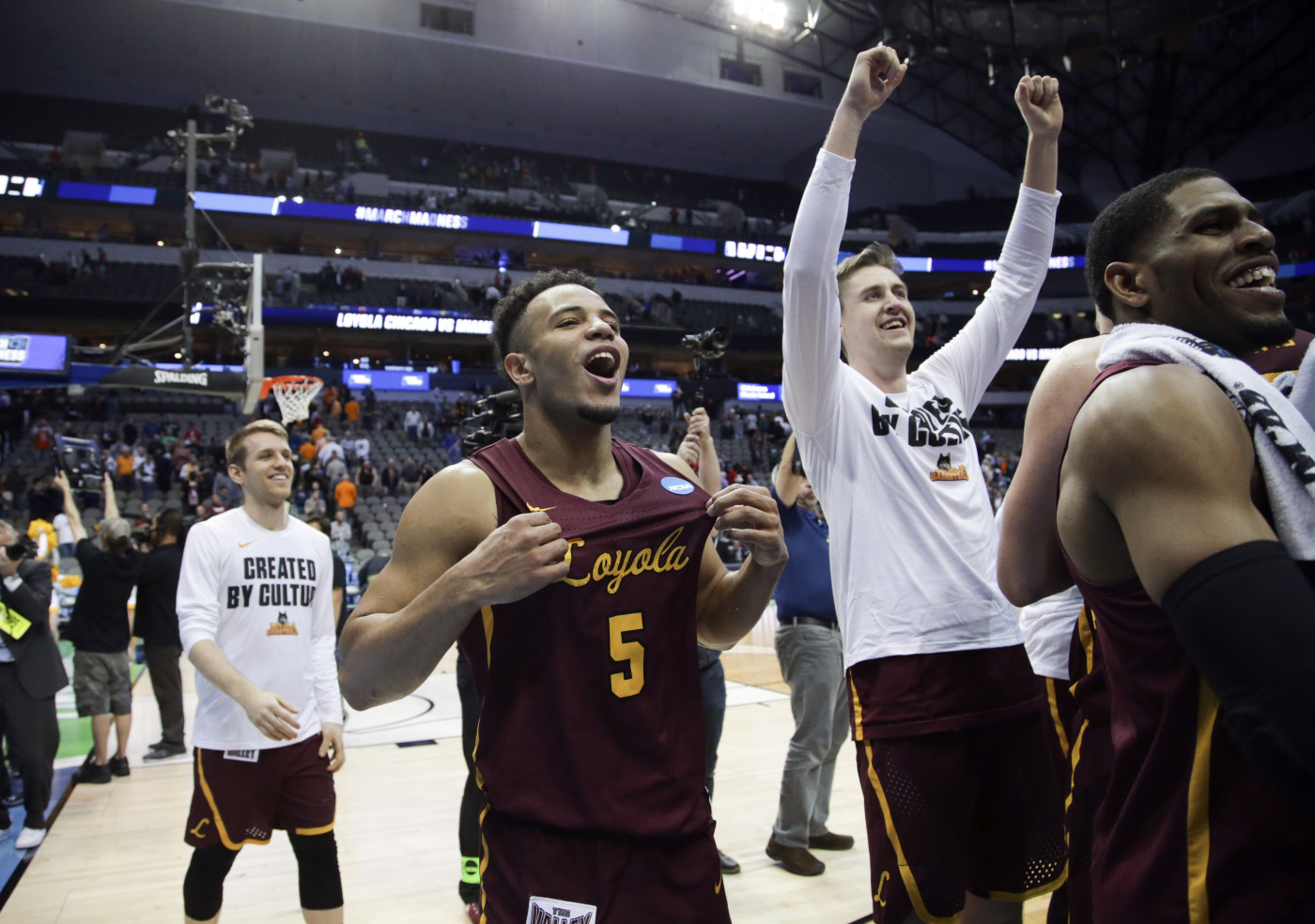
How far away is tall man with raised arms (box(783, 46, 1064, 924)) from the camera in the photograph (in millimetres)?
2232

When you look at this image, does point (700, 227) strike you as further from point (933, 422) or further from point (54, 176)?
point (933, 422)

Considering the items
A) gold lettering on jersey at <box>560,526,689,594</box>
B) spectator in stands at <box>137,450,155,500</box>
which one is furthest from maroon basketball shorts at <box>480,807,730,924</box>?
spectator in stands at <box>137,450,155,500</box>

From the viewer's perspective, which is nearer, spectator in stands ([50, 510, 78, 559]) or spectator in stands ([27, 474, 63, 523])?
spectator in stands ([50, 510, 78, 559])

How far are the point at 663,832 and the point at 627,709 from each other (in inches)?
9.9

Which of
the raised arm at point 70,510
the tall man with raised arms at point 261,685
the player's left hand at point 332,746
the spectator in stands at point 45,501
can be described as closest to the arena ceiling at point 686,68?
the spectator in stands at point 45,501

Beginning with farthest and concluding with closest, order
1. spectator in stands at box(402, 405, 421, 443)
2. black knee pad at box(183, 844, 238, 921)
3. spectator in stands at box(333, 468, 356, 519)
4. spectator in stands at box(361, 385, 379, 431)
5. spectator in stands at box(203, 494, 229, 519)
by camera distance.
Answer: spectator in stands at box(361, 385, 379, 431) < spectator in stands at box(402, 405, 421, 443) < spectator in stands at box(333, 468, 356, 519) < spectator in stands at box(203, 494, 229, 519) < black knee pad at box(183, 844, 238, 921)

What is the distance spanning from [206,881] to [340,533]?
489 inches

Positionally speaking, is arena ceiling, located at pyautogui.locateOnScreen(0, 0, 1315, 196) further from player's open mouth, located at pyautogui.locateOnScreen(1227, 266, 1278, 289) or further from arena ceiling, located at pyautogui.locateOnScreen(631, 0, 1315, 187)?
player's open mouth, located at pyautogui.locateOnScreen(1227, 266, 1278, 289)

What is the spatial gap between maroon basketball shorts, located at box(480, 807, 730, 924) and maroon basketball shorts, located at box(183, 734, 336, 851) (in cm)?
176

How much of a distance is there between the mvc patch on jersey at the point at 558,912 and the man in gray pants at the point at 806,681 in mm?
2411

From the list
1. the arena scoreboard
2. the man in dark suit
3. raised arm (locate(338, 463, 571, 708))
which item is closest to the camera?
raised arm (locate(338, 463, 571, 708))

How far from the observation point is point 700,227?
1302 inches

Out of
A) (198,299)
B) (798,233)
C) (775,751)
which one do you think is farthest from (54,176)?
(798,233)

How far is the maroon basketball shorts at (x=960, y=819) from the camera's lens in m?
2.17
